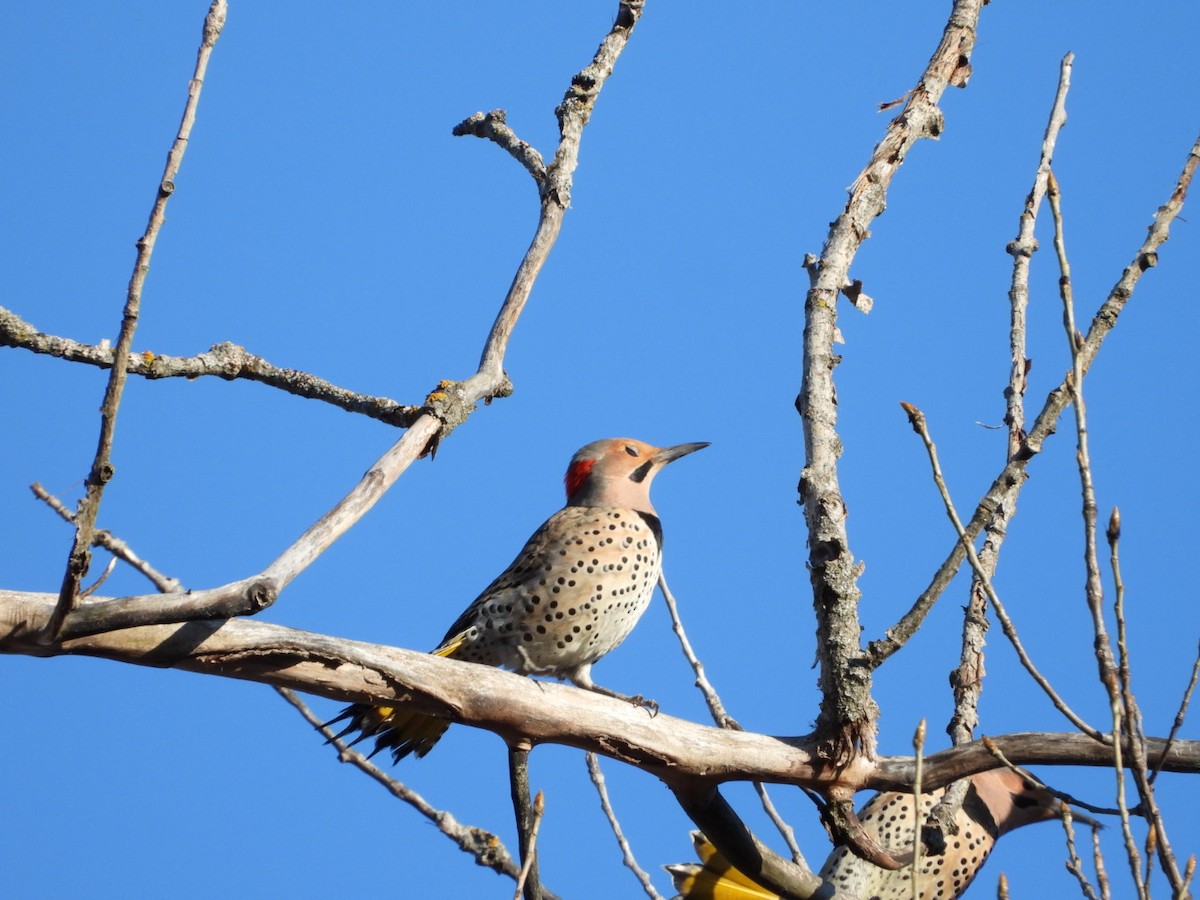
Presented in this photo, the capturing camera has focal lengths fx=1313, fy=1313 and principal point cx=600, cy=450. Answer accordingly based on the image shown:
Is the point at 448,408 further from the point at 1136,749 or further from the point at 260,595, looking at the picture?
the point at 1136,749

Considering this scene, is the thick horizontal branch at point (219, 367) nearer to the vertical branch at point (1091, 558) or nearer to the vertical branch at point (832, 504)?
the vertical branch at point (832, 504)

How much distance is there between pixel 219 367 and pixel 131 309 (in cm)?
181

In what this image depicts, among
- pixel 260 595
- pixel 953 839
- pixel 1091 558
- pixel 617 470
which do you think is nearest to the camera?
pixel 1091 558

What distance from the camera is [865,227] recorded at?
16.2ft

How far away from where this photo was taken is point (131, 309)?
10.2 ft

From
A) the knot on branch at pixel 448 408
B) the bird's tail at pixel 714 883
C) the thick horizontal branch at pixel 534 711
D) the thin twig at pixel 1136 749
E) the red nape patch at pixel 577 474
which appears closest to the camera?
the thin twig at pixel 1136 749

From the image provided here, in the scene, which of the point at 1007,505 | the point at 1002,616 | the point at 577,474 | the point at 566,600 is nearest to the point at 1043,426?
the point at 1007,505

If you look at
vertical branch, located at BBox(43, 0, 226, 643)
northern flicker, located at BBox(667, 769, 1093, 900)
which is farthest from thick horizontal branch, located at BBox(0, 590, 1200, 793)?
northern flicker, located at BBox(667, 769, 1093, 900)

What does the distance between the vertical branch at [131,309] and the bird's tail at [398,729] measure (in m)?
1.80

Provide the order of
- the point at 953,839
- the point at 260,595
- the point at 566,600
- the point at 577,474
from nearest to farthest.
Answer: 1. the point at 260,595
2. the point at 566,600
3. the point at 953,839
4. the point at 577,474

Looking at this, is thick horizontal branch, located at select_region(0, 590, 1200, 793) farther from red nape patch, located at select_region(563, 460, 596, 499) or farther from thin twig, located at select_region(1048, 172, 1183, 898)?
red nape patch, located at select_region(563, 460, 596, 499)

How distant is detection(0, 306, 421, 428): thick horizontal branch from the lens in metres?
4.49

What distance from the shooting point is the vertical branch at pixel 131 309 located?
9.96 feet

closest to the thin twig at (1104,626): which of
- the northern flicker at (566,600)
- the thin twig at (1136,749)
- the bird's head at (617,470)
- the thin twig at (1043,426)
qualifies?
the thin twig at (1136,749)
